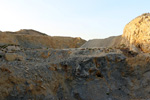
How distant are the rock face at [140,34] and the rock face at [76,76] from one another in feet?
8.42

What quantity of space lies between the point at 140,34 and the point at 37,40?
86.5 ft

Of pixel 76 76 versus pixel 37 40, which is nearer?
pixel 76 76

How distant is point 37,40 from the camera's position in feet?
127

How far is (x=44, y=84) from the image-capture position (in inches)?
498

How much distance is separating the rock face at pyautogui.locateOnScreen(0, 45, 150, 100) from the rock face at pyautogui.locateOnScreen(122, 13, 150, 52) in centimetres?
257

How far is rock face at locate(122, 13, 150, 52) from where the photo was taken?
20.0 m

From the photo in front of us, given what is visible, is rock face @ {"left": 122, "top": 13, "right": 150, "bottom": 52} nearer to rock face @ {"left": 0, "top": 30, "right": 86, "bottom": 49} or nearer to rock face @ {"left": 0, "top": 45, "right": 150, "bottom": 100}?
rock face @ {"left": 0, "top": 45, "right": 150, "bottom": 100}

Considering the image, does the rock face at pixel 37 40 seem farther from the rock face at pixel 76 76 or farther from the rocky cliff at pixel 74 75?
the rock face at pixel 76 76

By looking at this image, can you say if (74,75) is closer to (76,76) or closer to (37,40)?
(76,76)

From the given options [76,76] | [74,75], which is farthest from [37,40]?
[76,76]

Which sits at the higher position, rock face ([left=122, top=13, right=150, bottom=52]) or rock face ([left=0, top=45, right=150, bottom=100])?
rock face ([left=122, top=13, right=150, bottom=52])

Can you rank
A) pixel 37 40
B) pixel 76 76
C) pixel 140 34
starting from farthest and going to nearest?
pixel 37 40 < pixel 140 34 < pixel 76 76

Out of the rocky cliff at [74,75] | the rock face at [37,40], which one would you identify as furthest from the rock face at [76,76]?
the rock face at [37,40]

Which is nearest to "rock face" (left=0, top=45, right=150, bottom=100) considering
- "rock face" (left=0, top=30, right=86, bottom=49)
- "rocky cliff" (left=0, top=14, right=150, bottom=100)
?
"rocky cliff" (left=0, top=14, right=150, bottom=100)
